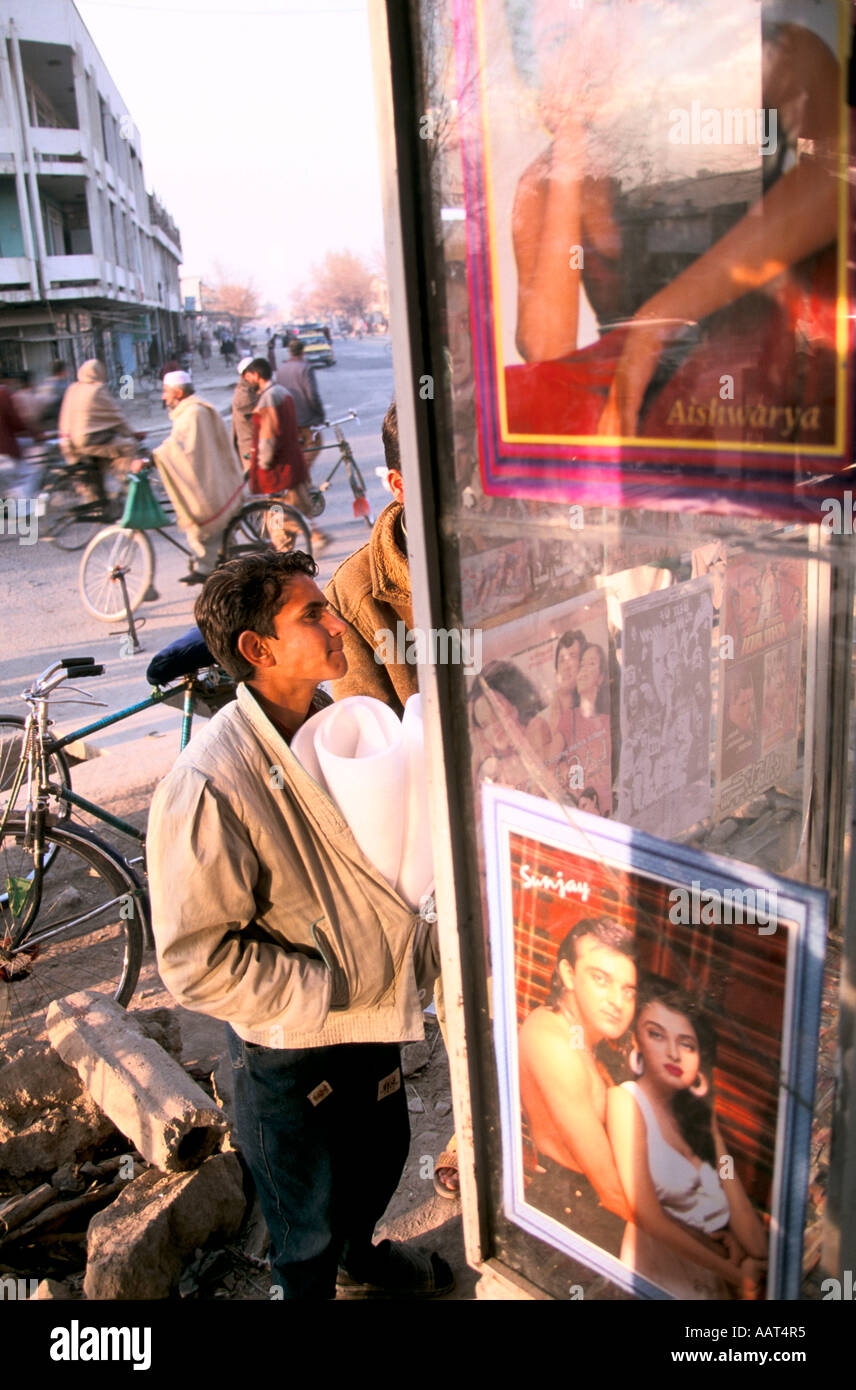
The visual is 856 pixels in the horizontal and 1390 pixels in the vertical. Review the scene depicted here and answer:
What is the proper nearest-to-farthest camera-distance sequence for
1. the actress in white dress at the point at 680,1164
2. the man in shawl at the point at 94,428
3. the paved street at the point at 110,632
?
the actress in white dress at the point at 680,1164, the paved street at the point at 110,632, the man in shawl at the point at 94,428

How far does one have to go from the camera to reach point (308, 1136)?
217cm

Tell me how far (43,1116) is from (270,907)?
171 cm

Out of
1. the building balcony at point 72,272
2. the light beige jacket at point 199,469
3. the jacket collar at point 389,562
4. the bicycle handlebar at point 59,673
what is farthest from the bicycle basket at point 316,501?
the building balcony at point 72,272

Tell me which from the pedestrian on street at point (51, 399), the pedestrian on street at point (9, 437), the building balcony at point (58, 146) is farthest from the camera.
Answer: the building balcony at point (58, 146)

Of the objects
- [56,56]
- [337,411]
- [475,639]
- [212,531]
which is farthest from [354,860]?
[56,56]

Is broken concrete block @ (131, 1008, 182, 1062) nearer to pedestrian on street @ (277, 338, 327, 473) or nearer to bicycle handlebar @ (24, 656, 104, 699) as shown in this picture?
bicycle handlebar @ (24, 656, 104, 699)

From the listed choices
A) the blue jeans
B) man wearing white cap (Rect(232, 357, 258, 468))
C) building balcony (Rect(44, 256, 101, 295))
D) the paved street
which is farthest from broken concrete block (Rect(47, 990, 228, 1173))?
building balcony (Rect(44, 256, 101, 295))

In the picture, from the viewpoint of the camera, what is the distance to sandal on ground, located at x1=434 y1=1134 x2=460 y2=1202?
9.95 ft

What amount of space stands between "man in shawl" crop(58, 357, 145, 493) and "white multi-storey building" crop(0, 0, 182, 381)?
762 inches

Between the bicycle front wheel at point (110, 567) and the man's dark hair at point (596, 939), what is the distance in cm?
801

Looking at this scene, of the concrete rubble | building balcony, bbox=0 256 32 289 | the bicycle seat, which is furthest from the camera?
building balcony, bbox=0 256 32 289

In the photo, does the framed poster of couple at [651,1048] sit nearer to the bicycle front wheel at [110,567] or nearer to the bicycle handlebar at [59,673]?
the bicycle handlebar at [59,673]

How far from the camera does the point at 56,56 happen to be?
36938mm

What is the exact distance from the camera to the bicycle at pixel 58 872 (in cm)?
384
